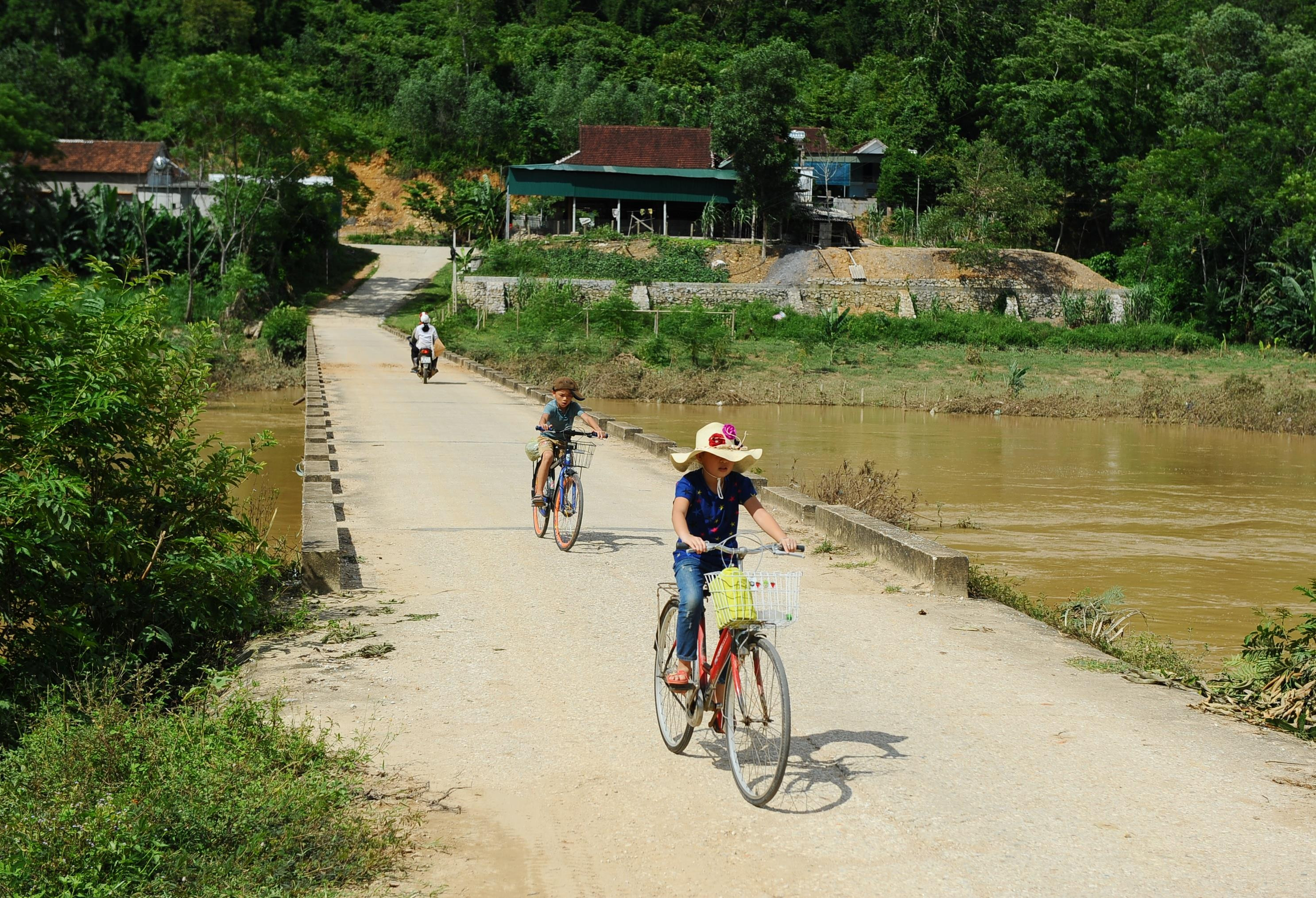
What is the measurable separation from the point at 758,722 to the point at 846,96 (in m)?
81.2

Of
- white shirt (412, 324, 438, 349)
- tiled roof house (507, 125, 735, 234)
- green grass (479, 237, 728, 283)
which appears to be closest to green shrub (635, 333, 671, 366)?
white shirt (412, 324, 438, 349)

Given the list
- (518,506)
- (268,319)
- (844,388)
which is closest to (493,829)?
(518,506)

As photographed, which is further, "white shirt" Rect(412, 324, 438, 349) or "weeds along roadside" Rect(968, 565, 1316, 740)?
"white shirt" Rect(412, 324, 438, 349)

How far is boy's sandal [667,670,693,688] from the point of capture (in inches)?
229

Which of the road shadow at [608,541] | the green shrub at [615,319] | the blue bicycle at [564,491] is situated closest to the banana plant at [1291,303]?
the green shrub at [615,319]

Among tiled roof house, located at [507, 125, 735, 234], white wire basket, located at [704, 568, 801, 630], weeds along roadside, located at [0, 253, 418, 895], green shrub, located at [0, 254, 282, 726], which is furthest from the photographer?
tiled roof house, located at [507, 125, 735, 234]

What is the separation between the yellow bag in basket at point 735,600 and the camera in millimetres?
5414

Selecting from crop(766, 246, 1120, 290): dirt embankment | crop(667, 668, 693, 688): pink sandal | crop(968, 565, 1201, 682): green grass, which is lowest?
crop(968, 565, 1201, 682): green grass

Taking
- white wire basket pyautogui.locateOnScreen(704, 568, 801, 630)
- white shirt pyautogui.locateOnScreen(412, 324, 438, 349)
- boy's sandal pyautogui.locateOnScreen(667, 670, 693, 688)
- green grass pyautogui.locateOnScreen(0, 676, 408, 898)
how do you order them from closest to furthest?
green grass pyautogui.locateOnScreen(0, 676, 408, 898), white wire basket pyautogui.locateOnScreen(704, 568, 801, 630), boy's sandal pyautogui.locateOnScreen(667, 670, 693, 688), white shirt pyautogui.locateOnScreen(412, 324, 438, 349)

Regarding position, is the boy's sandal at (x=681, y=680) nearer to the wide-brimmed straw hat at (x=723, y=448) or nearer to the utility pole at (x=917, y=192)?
the wide-brimmed straw hat at (x=723, y=448)

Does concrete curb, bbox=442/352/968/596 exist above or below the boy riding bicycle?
below

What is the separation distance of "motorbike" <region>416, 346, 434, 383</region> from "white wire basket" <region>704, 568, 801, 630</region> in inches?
960

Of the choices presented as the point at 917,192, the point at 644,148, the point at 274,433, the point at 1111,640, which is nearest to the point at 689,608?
the point at 1111,640

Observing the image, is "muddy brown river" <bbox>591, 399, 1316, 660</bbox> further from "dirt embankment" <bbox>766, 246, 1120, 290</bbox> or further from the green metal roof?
the green metal roof
